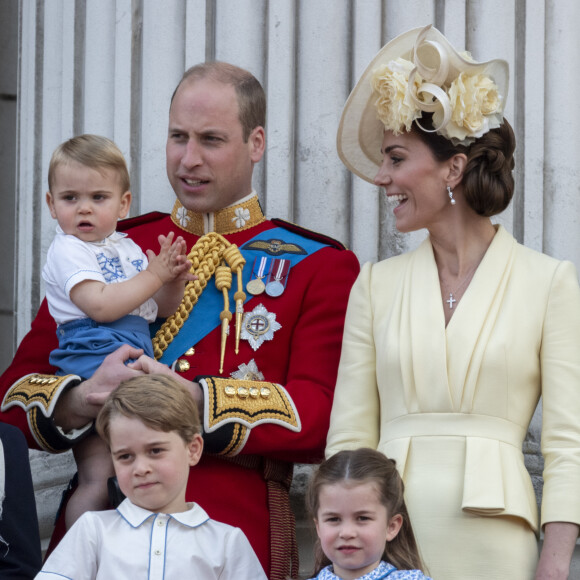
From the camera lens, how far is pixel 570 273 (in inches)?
153

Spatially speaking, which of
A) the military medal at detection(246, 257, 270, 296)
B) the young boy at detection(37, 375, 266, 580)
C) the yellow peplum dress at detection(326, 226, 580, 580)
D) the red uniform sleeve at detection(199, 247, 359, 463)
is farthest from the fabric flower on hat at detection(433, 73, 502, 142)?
the young boy at detection(37, 375, 266, 580)

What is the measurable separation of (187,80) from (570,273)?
1.40 m

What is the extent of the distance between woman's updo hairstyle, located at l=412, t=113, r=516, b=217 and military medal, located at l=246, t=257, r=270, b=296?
0.71 meters

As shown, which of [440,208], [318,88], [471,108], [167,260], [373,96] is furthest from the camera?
[318,88]

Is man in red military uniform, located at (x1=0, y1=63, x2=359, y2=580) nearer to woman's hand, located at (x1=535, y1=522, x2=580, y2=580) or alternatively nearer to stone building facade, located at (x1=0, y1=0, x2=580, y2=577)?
stone building facade, located at (x1=0, y1=0, x2=580, y2=577)

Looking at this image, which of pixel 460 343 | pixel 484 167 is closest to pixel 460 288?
pixel 460 343

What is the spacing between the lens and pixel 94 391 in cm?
405

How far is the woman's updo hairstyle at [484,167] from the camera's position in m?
4.01

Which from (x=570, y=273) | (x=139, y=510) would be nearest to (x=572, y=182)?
(x=570, y=273)

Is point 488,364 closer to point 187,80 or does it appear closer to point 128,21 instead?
point 187,80

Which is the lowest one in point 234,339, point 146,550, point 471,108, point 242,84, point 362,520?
point 146,550

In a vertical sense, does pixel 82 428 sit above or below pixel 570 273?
below

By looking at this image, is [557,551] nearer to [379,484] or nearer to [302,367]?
[379,484]

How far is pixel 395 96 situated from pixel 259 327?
2.67 feet
